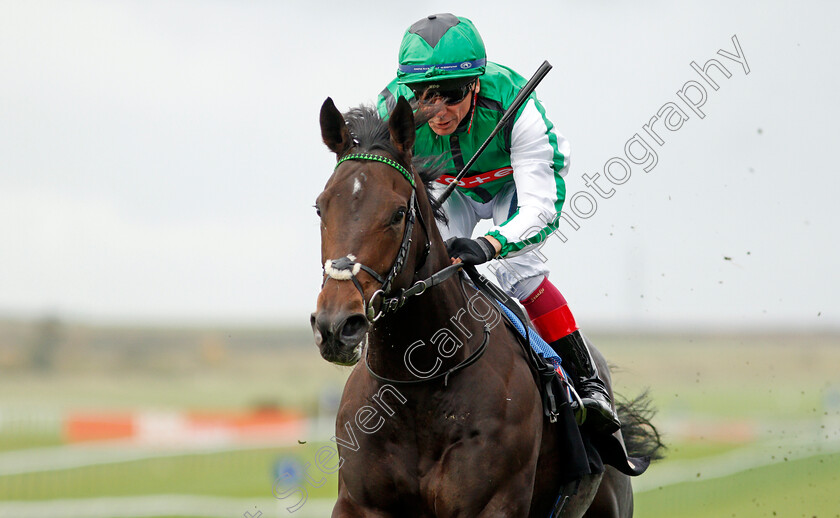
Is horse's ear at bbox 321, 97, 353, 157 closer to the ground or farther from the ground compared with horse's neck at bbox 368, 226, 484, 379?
farther from the ground

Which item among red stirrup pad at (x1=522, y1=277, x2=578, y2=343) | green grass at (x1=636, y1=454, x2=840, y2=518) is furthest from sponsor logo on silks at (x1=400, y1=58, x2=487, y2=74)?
green grass at (x1=636, y1=454, x2=840, y2=518)

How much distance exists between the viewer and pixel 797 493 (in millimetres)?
17766

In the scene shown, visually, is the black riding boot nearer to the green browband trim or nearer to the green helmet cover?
the green helmet cover

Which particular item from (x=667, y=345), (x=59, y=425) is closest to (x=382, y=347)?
(x=59, y=425)

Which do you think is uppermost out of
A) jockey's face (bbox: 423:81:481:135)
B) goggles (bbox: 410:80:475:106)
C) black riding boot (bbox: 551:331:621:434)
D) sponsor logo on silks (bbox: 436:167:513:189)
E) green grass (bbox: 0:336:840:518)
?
goggles (bbox: 410:80:475:106)

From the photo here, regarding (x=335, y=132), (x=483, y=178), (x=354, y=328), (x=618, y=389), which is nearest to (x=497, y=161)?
(x=483, y=178)

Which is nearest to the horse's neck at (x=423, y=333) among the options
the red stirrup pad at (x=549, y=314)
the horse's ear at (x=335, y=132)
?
the horse's ear at (x=335, y=132)

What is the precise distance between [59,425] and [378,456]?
1160 inches

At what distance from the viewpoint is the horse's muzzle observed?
11.2 feet

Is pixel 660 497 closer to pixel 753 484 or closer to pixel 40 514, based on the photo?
pixel 753 484

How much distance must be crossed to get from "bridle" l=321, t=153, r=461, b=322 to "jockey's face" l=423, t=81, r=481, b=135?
28.0 inches

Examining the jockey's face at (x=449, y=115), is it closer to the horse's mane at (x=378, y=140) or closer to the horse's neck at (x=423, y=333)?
the horse's mane at (x=378, y=140)

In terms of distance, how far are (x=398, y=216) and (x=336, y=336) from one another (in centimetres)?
62

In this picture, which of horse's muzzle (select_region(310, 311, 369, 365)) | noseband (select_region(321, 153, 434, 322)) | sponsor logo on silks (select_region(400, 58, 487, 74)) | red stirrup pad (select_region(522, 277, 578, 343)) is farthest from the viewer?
red stirrup pad (select_region(522, 277, 578, 343))
